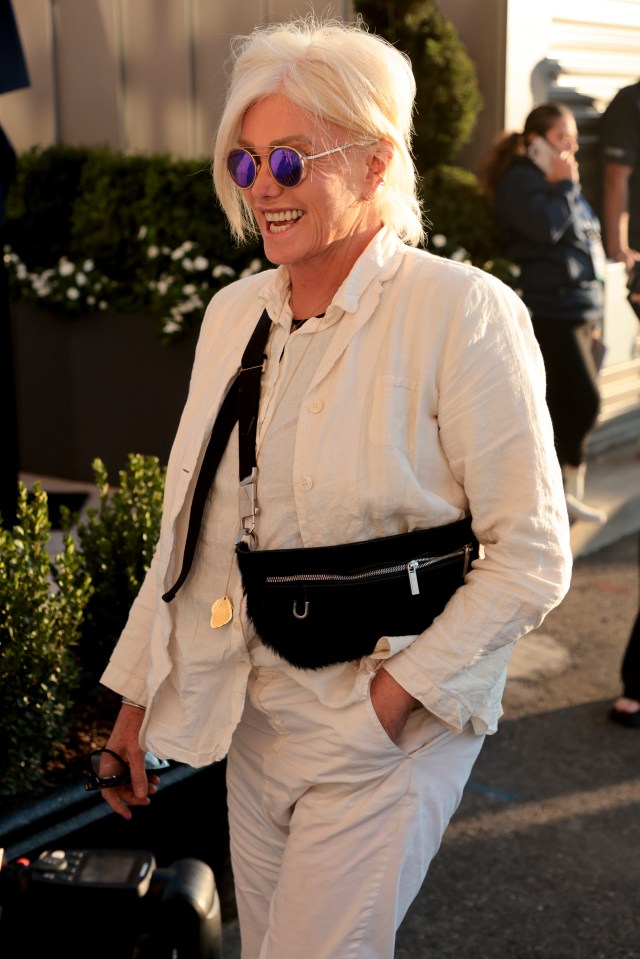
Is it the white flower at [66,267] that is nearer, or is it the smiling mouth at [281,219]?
the smiling mouth at [281,219]

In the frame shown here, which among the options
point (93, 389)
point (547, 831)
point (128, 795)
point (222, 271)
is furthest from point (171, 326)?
point (128, 795)

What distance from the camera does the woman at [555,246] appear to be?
7.01 metres

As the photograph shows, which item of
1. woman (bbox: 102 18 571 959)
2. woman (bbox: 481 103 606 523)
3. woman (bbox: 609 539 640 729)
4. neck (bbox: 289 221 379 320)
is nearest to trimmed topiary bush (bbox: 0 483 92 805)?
woman (bbox: 102 18 571 959)

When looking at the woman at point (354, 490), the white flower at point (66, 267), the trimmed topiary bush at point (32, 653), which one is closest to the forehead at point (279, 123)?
the woman at point (354, 490)

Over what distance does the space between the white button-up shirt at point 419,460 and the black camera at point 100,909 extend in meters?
0.44

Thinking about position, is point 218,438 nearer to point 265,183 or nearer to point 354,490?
point 354,490

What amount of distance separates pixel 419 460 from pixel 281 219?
0.51 metres

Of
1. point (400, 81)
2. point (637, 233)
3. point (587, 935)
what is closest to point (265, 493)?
point (400, 81)

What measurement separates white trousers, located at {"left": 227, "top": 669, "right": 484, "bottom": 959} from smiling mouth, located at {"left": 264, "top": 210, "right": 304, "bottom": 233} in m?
0.81

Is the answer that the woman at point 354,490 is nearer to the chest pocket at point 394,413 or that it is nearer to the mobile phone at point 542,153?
the chest pocket at point 394,413

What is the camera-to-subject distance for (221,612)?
233 cm

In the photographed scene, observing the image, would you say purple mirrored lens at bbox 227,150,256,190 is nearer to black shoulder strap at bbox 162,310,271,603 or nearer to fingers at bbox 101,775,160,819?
black shoulder strap at bbox 162,310,271,603

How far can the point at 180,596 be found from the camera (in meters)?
2.42

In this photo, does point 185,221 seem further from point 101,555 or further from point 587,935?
point 587,935
